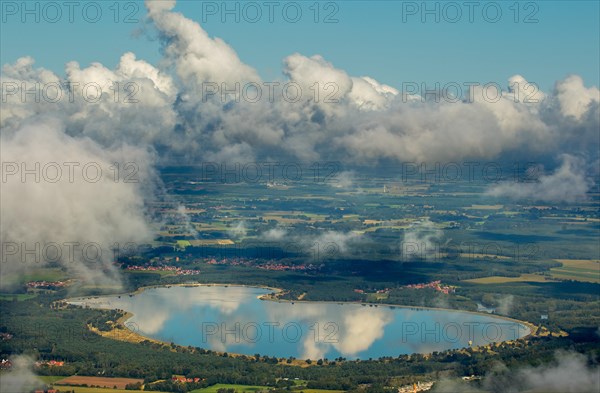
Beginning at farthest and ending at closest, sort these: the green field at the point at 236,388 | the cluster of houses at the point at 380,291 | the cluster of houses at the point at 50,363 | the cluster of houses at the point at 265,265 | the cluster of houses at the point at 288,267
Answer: the cluster of houses at the point at 265,265 → the cluster of houses at the point at 288,267 → the cluster of houses at the point at 380,291 → the cluster of houses at the point at 50,363 → the green field at the point at 236,388

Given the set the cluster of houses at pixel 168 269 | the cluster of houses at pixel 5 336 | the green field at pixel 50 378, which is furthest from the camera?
the cluster of houses at pixel 168 269

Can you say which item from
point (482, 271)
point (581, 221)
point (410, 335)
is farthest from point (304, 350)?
point (581, 221)

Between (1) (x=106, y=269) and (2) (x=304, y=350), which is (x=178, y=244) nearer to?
(1) (x=106, y=269)

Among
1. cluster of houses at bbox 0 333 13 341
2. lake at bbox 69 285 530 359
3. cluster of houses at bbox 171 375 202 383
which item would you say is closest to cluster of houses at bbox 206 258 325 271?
lake at bbox 69 285 530 359

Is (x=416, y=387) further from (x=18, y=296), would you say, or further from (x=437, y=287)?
(x=18, y=296)

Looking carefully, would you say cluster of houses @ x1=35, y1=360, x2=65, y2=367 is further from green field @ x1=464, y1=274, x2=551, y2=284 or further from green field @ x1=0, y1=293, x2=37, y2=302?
green field @ x1=464, y1=274, x2=551, y2=284

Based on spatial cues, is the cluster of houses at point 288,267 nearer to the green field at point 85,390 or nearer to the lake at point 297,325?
the lake at point 297,325

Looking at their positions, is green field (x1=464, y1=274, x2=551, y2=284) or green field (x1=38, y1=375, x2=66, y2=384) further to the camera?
green field (x1=464, y1=274, x2=551, y2=284)

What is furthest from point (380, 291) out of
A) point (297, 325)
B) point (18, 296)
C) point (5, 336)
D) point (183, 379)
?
point (183, 379)

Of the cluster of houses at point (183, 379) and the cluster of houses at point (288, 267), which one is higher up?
the cluster of houses at point (288, 267)

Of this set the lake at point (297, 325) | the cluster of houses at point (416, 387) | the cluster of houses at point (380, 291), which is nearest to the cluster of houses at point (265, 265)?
the cluster of houses at point (380, 291)
